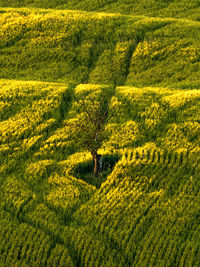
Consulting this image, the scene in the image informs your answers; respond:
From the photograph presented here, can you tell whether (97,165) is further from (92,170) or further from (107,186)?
(107,186)

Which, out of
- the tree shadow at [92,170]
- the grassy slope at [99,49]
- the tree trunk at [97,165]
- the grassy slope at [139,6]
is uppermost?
the grassy slope at [139,6]

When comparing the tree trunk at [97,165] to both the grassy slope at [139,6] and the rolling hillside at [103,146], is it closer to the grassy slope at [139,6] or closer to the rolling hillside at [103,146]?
the rolling hillside at [103,146]

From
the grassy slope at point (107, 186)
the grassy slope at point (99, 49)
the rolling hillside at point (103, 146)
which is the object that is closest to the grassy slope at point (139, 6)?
the grassy slope at point (99, 49)

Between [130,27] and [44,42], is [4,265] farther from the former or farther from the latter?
[130,27]

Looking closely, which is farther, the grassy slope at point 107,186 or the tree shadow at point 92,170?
the tree shadow at point 92,170

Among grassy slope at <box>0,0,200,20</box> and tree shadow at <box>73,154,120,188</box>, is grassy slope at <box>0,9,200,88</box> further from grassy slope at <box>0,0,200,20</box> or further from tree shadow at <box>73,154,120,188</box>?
tree shadow at <box>73,154,120,188</box>

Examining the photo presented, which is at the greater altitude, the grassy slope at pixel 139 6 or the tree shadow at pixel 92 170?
the grassy slope at pixel 139 6

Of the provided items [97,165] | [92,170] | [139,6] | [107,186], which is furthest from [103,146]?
[139,6]
